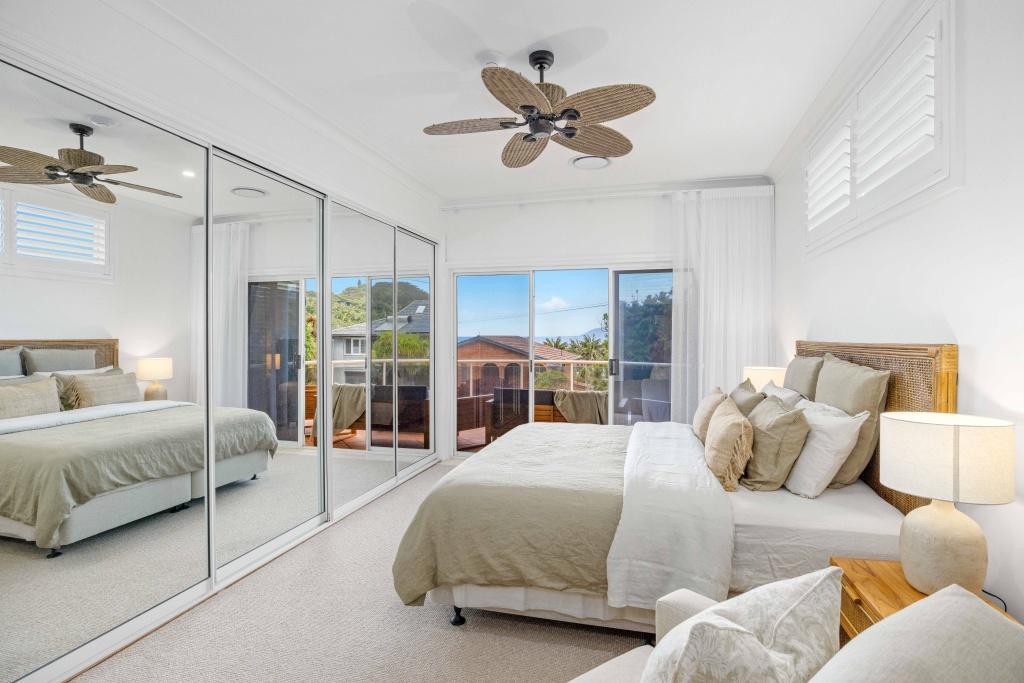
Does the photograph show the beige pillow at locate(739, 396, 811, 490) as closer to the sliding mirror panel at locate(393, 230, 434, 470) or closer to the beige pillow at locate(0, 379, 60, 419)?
the beige pillow at locate(0, 379, 60, 419)

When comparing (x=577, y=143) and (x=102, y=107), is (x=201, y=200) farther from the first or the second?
(x=577, y=143)

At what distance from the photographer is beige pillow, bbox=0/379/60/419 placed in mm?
1818

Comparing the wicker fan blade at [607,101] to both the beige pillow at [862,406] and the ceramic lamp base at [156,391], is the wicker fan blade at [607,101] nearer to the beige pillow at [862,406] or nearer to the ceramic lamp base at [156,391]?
the beige pillow at [862,406]

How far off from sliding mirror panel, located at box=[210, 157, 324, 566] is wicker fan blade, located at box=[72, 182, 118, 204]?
1.66ft

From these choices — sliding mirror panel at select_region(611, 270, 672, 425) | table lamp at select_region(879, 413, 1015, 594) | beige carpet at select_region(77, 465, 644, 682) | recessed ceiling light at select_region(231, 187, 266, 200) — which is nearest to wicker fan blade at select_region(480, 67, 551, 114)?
recessed ceiling light at select_region(231, 187, 266, 200)

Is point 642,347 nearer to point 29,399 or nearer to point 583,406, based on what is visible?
point 583,406

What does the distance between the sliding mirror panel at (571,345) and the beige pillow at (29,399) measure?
150 inches

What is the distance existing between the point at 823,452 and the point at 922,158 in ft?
4.02

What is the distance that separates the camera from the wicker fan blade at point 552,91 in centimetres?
236

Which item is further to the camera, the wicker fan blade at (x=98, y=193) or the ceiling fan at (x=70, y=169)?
the wicker fan blade at (x=98, y=193)

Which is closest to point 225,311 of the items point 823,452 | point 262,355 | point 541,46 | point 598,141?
point 262,355

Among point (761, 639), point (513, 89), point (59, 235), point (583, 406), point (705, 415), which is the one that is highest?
point (513, 89)

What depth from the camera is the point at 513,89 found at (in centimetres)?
222

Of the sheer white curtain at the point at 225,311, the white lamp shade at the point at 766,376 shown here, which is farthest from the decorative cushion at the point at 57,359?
the white lamp shade at the point at 766,376
